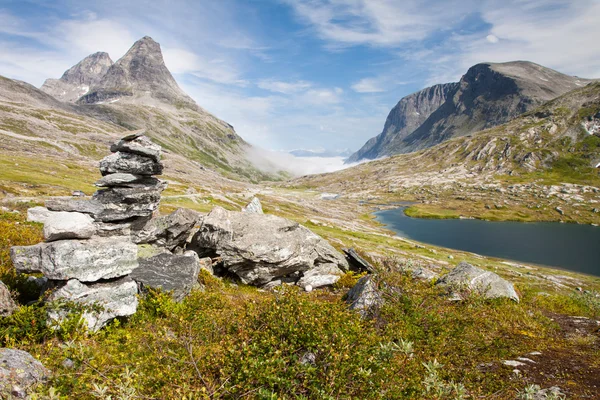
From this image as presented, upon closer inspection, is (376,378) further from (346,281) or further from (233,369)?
(346,281)

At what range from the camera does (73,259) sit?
13.5 m

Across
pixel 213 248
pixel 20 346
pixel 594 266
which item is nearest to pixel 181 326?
pixel 20 346

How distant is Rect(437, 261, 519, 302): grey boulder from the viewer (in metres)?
20.1

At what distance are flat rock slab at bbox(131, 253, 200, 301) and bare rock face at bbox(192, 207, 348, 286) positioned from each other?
13.6 ft

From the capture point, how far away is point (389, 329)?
12.0 meters

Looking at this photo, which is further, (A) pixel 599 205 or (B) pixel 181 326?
(A) pixel 599 205

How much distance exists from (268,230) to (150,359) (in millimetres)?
16874

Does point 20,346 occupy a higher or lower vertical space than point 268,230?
lower

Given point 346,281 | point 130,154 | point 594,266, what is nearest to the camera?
point 130,154

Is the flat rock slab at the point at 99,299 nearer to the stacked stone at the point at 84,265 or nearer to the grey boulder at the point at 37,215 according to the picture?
the stacked stone at the point at 84,265

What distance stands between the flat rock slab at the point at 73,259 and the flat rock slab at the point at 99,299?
418mm

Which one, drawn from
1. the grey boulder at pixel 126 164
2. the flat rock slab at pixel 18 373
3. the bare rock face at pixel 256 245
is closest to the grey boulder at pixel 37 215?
the grey boulder at pixel 126 164

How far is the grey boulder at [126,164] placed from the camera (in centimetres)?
2173

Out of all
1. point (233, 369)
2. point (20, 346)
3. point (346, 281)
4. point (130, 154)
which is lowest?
point (346, 281)
